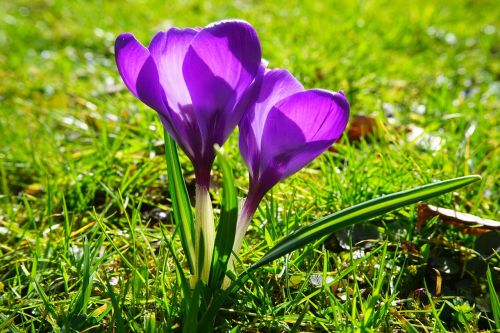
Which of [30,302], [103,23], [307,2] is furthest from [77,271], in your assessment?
[307,2]

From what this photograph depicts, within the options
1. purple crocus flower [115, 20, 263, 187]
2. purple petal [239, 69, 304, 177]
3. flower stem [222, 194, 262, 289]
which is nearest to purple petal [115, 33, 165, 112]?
purple crocus flower [115, 20, 263, 187]

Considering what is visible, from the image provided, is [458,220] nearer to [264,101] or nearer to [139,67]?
[264,101]

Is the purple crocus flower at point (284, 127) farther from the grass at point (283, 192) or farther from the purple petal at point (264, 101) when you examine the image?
the grass at point (283, 192)

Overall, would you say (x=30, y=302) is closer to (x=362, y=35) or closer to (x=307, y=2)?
(x=362, y=35)

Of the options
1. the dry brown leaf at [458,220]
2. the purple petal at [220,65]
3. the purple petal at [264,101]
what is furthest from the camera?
the dry brown leaf at [458,220]

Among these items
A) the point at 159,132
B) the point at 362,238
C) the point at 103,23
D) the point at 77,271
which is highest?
the point at 103,23

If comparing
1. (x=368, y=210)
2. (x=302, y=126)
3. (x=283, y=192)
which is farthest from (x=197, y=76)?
(x=283, y=192)

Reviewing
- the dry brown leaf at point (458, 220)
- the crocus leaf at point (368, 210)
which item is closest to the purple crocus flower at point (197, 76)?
the crocus leaf at point (368, 210)
